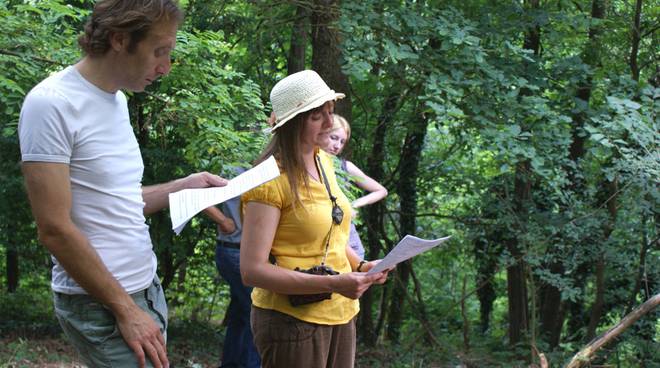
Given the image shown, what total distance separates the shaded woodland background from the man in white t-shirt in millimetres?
2473

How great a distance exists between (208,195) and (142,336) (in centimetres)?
45

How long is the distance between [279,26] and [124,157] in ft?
21.0

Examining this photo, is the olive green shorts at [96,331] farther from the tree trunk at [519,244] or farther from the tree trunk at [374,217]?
the tree trunk at [374,217]

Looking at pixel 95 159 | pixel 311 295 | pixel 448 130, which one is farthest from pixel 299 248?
pixel 448 130

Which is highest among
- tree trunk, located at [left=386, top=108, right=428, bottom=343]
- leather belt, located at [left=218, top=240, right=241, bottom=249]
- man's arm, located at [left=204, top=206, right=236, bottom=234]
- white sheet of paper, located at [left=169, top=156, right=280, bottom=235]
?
white sheet of paper, located at [left=169, top=156, right=280, bottom=235]

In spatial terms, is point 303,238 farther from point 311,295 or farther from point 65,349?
point 65,349

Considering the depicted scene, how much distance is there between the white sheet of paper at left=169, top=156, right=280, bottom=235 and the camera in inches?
83.7

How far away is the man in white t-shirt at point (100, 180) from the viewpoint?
196 cm

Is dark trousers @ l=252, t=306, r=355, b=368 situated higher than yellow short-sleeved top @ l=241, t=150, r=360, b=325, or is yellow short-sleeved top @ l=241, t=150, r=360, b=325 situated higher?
yellow short-sleeved top @ l=241, t=150, r=360, b=325

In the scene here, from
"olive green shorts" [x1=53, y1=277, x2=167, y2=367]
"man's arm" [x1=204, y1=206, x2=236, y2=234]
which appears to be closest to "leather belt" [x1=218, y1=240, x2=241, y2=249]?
"man's arm" [x1=204, y1=206, x2=236, y2=234]

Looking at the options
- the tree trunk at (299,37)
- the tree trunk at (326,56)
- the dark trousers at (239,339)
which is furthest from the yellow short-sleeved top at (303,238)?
the tree trunk at (299,37)

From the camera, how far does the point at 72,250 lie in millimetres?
1979

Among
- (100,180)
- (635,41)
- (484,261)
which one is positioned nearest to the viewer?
(100,180)

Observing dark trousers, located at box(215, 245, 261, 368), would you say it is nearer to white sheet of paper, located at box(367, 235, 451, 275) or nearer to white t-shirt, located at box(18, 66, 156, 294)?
white sheet of paper, located at box(367, 235, 451, 275)
